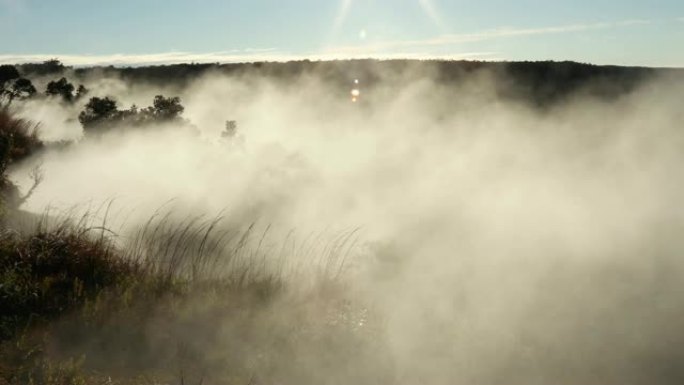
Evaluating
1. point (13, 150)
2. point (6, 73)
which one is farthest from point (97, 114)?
point (13, 150)

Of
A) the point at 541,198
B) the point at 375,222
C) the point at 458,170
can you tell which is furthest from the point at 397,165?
Answer: the point at 375,222

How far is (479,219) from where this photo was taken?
14.4 m

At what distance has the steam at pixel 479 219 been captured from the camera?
6766 millimetres

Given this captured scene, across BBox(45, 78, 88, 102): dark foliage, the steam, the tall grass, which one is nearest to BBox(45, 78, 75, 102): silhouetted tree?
BBox(45, 78, 88, 102): dark foliage

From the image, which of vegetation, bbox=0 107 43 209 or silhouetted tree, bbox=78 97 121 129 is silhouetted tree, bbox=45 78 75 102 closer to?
silhouetted tree, bbox=78 97 121 129

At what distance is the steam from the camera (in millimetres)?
6766

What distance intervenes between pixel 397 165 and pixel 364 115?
1200 inches

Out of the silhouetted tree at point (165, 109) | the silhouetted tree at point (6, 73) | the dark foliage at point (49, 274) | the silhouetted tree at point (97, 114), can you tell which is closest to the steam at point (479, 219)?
the silhouetted tree at point (165, 109)

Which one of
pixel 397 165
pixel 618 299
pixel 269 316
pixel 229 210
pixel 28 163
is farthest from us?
pixel 397 165

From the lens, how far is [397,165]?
2425 centimetres

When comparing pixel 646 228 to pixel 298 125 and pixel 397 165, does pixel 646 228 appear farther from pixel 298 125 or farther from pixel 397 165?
pixel 298 125

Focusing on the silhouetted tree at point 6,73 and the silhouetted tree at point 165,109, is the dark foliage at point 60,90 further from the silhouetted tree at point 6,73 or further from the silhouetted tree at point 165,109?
the silhouetted tree at point 165,109

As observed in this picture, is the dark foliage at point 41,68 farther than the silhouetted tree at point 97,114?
Yes

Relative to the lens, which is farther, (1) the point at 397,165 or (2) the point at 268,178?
(1) the point at 397,165
